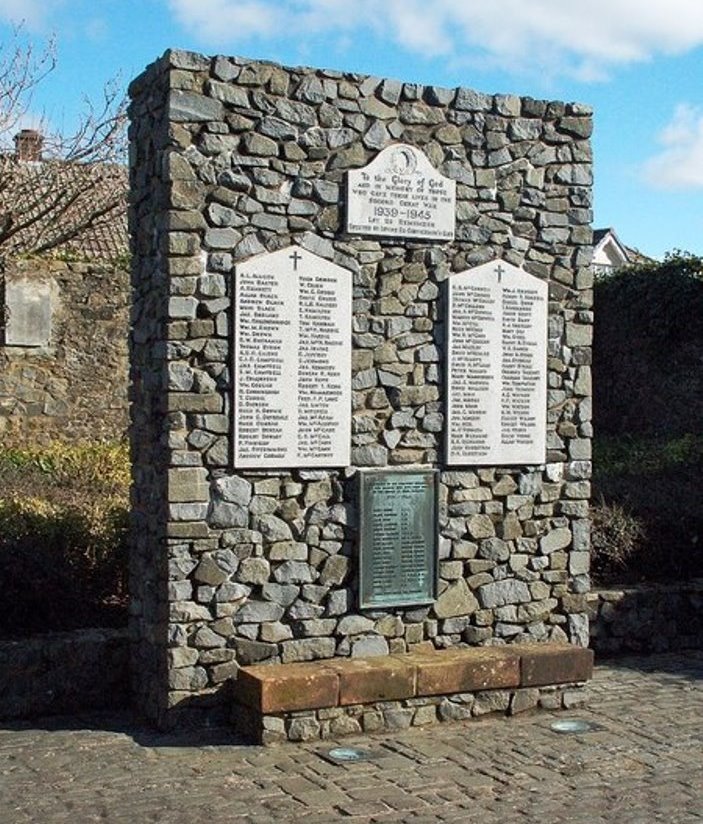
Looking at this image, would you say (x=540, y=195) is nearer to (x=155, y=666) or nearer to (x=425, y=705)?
(x=425, y=705)

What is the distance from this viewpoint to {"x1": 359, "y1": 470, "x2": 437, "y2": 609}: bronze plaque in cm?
707

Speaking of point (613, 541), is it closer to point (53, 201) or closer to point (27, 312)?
point (53, 201)

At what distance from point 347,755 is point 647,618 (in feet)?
11.0

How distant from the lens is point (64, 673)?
22.9 ft

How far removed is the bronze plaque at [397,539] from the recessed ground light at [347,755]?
943 millimetres

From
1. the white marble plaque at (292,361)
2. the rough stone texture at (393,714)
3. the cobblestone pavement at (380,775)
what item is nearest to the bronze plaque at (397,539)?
the white marble plaque at (292,361)

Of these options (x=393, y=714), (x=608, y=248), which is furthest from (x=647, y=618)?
(x=608, y=248)

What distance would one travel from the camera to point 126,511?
8.33 metres

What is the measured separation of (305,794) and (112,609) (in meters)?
2.46

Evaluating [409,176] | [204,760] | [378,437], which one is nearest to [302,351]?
[378,437]

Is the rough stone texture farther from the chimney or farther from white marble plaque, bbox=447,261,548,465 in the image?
the chimney

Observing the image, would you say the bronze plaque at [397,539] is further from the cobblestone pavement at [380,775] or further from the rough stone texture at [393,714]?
the cobblestone pavement at [380,775]

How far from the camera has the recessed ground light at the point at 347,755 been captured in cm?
618

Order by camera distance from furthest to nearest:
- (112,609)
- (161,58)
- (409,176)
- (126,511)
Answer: (126,511), (112,609), (409,176), (161,58)
